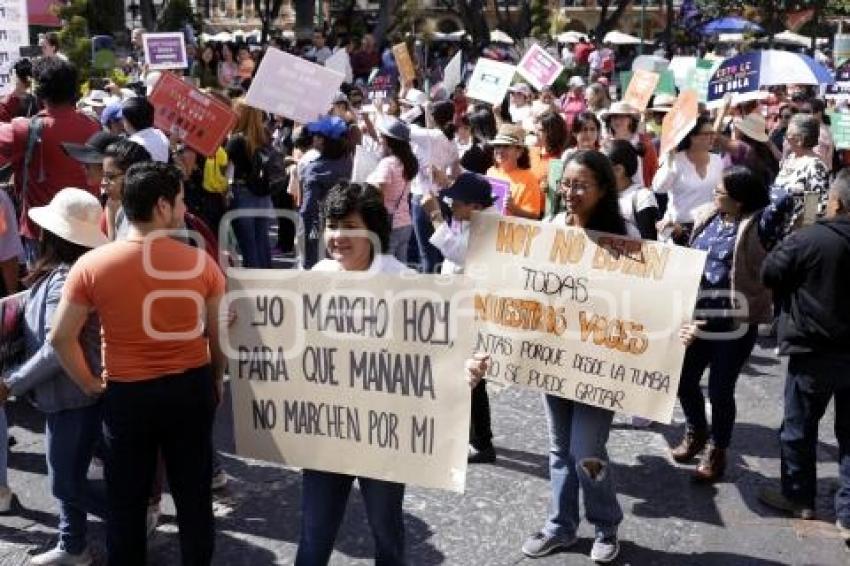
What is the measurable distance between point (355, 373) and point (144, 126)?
3433mm

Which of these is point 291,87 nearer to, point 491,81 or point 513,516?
point 491,81

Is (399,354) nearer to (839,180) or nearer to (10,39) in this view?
(839,180)

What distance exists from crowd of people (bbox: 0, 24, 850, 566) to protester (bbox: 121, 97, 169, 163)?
0.02m

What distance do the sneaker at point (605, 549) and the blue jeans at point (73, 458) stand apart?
2064 millimetres

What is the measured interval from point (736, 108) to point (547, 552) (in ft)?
28.3

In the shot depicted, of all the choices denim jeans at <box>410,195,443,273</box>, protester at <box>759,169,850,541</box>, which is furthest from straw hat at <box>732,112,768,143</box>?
protester at <box>759,169,850,541</box>

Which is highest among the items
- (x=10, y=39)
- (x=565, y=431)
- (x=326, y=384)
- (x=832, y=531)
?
(x=10, y=39)

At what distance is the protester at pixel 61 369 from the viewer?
13.0 ft

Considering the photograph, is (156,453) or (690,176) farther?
(690,176)

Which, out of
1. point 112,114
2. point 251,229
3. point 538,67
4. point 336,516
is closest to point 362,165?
point 251,229

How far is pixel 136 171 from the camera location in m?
3.54

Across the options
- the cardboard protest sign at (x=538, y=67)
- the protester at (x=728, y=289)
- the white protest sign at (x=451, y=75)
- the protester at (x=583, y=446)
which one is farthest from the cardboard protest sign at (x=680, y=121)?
the white protest sign at (x=451, y=75)

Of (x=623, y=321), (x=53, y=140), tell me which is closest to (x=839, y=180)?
(x=623, y=321)

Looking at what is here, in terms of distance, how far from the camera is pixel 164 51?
475 inches
